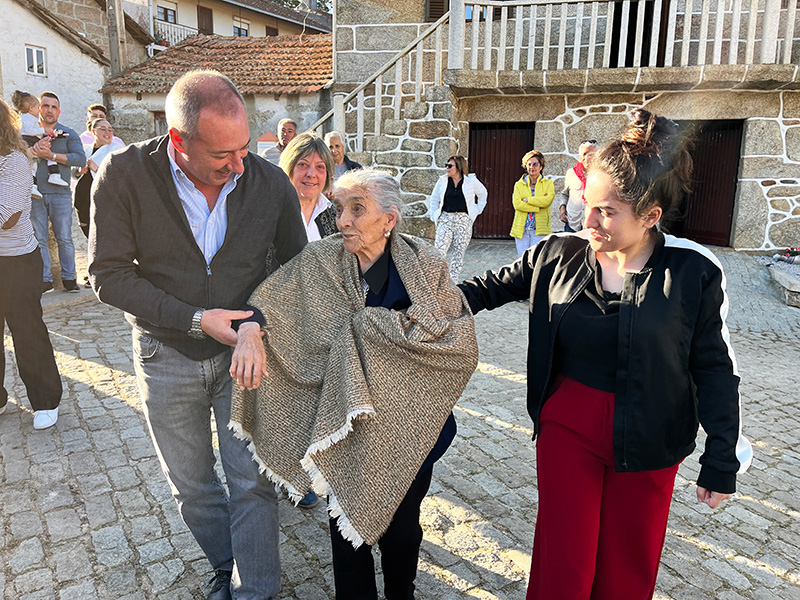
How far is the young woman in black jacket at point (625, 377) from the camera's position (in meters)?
1.89

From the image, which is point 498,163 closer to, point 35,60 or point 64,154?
point 64,154

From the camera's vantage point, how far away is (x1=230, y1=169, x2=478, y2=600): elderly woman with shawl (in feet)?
6.79

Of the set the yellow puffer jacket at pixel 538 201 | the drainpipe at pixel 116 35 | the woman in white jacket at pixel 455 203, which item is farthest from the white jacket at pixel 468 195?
the drainpipe at pixel 116 35

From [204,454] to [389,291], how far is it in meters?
1.01

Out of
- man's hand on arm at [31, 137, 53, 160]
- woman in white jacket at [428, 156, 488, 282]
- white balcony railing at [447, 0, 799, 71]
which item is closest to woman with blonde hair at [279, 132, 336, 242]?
man's hand on arm at [31, 137, 53, 160]

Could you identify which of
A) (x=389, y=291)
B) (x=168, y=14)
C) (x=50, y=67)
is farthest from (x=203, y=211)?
(x=168, y=14)

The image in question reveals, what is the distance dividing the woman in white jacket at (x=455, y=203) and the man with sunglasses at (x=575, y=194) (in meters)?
1.13

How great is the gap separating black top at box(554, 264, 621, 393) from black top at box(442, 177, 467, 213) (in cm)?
593

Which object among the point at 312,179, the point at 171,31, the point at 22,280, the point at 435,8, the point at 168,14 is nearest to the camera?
the point at 312,179

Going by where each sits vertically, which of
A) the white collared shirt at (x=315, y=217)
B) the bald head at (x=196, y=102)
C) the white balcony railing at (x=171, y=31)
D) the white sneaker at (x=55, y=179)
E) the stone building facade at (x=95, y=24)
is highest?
the white balcony railing at (x=171, y=31)

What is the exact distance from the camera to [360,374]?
203cm

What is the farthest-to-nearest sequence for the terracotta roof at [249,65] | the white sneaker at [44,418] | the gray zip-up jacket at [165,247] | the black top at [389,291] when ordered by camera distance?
1. the terracotta roof at [249,65]
2. the white sneaker at [44,418]
3. the black top at [389,291]
4. the gray zip-up jacket at [165,247]

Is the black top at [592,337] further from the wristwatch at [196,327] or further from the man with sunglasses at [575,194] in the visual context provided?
the man with sunglasses at [575,194]

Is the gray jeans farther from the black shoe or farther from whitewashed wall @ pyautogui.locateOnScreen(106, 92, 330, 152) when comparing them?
whitewashed wall @ pyautogui.locateOnScreen(106, 92, 330, 152)
